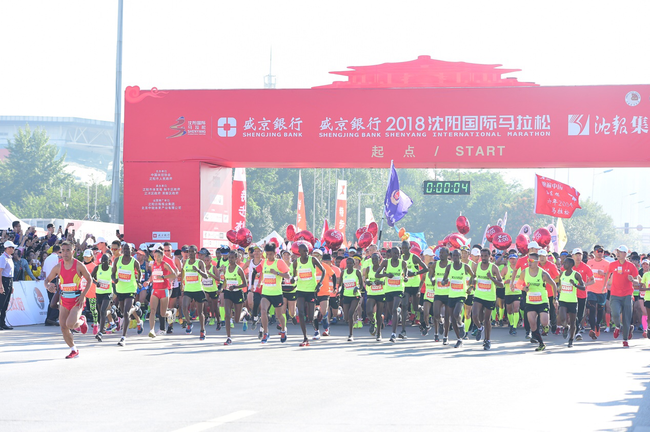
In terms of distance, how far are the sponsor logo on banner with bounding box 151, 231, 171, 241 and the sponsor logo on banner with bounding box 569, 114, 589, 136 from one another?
11513 millimetres

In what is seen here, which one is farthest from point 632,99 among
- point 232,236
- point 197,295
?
point 197,295

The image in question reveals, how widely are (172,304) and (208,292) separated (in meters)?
1.47

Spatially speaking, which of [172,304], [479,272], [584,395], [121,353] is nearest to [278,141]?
[172,304]

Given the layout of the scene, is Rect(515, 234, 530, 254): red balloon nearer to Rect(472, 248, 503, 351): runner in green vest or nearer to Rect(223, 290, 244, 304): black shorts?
Rect(472, 248, 503, 351): runner in green vest

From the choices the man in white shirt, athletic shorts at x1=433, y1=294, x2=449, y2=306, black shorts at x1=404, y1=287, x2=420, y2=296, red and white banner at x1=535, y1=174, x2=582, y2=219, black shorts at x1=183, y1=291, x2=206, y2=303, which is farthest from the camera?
red and white banner at x1=535, y1=174, x2=582, y2=219

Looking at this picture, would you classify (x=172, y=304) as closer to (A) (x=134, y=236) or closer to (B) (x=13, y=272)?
(B) (x=13, y=272)

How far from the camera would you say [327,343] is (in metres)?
16.7

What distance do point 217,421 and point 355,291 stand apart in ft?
35.0

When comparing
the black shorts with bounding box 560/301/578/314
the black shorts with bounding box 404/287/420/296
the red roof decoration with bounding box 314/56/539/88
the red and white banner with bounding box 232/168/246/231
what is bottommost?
the black shorts with bounding box 560/301/578/314

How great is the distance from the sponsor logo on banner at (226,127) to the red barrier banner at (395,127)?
28 millimetres

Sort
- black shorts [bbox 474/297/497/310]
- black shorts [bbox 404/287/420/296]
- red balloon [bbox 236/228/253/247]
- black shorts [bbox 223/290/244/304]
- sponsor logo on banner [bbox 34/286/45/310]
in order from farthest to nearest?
red balloon [bbox 236/228/253/247] → sponsor logo on banner [bbox 34/286/45/310] → black shorts [bbox 404/287/420/296] → black shorts [bbox 223/290/244/304] → black shorts [bbox 474/297/497/310]

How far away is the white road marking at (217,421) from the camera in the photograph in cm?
757

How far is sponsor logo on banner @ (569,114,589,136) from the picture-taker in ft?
77.2

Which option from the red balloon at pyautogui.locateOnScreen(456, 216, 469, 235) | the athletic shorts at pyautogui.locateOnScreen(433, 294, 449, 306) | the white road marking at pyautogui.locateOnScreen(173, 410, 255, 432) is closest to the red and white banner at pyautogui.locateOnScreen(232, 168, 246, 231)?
the red balloon at pyautogui.locateOnScreen(456, 216, 469, 235)
